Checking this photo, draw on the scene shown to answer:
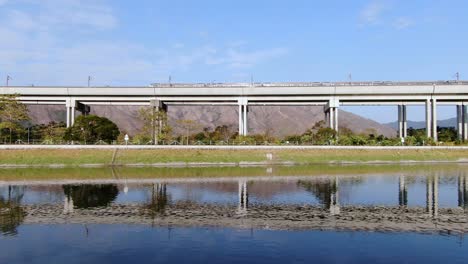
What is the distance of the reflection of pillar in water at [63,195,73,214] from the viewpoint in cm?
2855

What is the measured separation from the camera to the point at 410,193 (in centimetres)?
3488

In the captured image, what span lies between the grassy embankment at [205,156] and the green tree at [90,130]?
13607mm

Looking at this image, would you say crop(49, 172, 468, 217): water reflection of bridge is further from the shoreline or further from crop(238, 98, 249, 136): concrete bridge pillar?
crop(238, 98, 249, 136): concrete bridge pillar

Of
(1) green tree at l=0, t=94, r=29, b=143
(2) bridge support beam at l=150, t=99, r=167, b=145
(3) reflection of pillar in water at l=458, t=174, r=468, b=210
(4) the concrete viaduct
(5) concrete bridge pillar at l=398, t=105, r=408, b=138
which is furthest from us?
(5) concrete bridge pillar at l=398, t=105, r=408, b=138

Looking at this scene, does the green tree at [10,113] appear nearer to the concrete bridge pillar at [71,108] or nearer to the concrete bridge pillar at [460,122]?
the concrete bridge pillar at [71,108]

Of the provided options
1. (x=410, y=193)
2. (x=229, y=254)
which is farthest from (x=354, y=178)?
(x=229, y=254)

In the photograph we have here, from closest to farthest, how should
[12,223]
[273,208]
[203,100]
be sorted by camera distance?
[12,223] < [273,208] < [203,100]

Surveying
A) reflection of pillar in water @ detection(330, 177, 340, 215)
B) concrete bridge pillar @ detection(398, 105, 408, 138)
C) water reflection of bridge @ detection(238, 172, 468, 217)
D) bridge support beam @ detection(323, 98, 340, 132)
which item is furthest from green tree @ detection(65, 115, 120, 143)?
concrete bridge pillar @ detection(398, 105, 408, 138)

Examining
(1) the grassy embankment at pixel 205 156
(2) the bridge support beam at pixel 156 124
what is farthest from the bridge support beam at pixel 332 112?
(2) the bridge support beam at pixel 156 124

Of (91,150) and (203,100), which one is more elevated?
(203,100)

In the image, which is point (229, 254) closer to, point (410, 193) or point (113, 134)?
point (410, 193)

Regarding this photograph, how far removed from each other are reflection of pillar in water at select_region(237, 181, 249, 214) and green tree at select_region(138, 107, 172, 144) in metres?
42.9

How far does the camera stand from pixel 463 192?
116ft

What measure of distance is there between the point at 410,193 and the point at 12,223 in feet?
91.4
